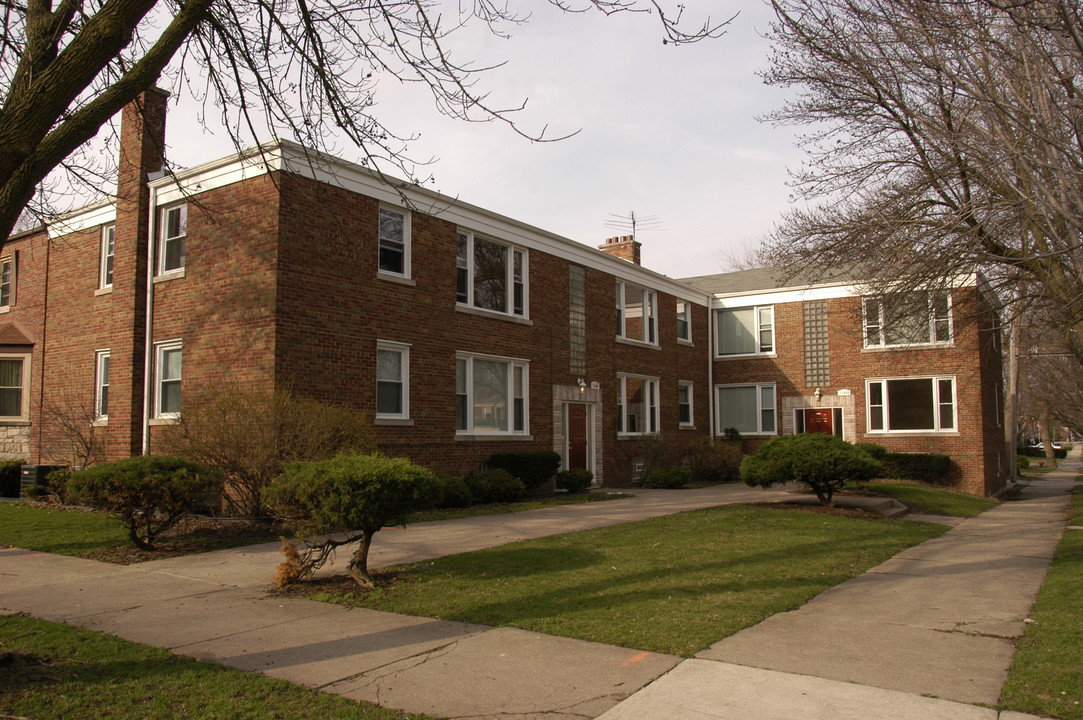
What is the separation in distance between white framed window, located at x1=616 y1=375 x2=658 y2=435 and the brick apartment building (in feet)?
0.29

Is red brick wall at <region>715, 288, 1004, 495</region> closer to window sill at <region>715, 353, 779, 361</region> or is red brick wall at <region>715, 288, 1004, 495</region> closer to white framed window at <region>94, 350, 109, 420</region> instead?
window sill at <region>715, 353, 779, 361</region>

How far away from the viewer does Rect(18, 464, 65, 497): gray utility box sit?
16.9 metres

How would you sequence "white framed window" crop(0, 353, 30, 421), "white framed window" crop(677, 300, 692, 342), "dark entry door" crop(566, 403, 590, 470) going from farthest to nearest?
"white framed window" crop(677, 300, 692, 342)
"dark entry door" crop(566, 403, 590, 470)
"white framed window" crop(0, 353, 30, 421)

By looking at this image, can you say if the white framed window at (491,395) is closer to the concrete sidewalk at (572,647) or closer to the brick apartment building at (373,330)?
the brick apartment building at (373,330)

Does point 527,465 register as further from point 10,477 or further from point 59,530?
point 10,477

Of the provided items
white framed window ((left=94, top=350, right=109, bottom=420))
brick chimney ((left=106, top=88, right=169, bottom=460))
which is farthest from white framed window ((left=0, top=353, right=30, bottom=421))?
brick chimney ((left=106, top=88, right=169, bottom=460))

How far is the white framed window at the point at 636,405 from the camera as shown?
23578 millimetres

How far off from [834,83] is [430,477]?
7884 millimetres

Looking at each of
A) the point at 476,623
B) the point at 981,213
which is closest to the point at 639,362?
the point at 981,213

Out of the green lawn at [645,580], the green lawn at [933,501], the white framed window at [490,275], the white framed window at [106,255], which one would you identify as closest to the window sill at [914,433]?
the green lawn at [933,501]

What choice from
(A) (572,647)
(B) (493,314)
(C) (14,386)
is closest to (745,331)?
(B) (493,314)

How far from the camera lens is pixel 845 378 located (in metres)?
26.9

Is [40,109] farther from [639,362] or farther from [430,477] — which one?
[639,362]

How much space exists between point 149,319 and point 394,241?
16.6 ft
